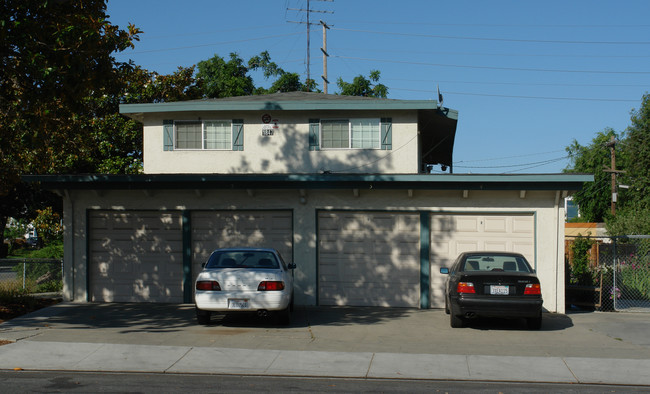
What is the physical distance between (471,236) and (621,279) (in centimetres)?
440

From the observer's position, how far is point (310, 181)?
16094mm

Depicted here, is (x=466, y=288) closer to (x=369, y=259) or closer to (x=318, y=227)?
(x=369, y=259)

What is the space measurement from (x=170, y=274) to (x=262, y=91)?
93.8 feet

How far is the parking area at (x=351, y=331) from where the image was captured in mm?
11312

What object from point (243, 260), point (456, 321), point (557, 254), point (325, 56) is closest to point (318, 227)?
point (243, 260)

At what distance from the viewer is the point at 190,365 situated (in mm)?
9836

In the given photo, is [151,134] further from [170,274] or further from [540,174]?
[540,174]

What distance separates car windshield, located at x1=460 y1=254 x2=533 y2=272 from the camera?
44.0ft

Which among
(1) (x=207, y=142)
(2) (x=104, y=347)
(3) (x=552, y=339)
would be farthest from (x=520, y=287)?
(1) (x=207, y=142)

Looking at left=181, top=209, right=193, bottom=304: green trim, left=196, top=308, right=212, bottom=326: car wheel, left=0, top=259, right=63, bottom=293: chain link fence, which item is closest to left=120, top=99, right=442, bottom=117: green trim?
left=181, top=209, right=193, bottom=304: green trim

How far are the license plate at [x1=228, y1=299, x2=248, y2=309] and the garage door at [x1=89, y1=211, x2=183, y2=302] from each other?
4.61 meters

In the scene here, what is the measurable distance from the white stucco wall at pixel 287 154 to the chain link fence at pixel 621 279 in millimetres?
5423

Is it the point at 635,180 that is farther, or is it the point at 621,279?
the point at 635,180

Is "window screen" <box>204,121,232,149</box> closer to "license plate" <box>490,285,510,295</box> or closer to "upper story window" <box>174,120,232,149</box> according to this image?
"upper story window" <box>174,120,232,149</box>
